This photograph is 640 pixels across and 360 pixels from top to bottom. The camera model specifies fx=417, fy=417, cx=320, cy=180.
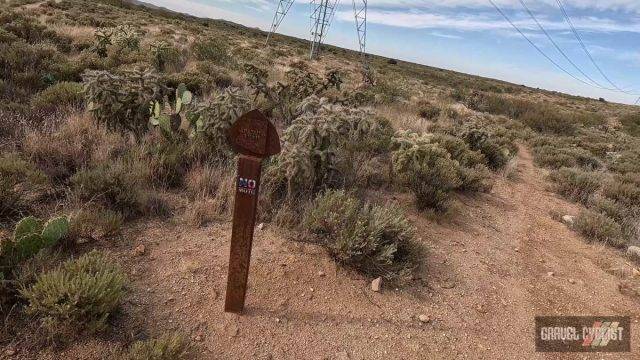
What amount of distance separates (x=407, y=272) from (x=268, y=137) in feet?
7.02

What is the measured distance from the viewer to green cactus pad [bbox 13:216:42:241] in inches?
120

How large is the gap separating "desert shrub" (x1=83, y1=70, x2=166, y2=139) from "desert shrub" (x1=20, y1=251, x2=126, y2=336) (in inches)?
129

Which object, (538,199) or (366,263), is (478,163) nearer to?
(538,199)

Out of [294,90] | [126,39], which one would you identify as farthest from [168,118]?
[126,39]

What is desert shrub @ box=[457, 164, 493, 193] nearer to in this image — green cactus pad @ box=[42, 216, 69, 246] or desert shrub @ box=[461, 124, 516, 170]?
desert shrub @ box=[461, 124, 516, 170]

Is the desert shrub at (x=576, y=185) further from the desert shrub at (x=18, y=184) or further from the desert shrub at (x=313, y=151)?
the desert shrub at (x=18, y=184)

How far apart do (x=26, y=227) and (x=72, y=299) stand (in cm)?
92

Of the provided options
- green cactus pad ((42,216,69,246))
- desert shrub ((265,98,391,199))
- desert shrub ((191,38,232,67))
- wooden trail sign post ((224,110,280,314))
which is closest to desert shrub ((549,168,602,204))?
desert shrub ((265,98,391,199))

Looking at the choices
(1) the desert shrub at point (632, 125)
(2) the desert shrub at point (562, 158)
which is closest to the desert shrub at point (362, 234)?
(2) the desert shrub at point (562, 158)

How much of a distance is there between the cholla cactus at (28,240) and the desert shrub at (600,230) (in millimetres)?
6549

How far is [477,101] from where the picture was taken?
68.9ft

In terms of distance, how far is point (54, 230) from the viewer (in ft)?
10.2

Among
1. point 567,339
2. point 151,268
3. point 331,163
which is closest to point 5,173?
point 151,268

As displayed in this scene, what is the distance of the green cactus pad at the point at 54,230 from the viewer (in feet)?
10.1
